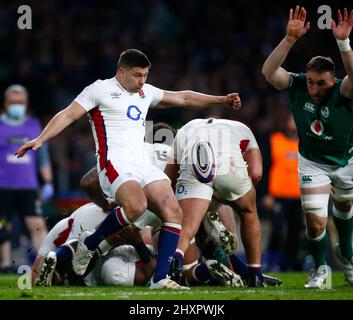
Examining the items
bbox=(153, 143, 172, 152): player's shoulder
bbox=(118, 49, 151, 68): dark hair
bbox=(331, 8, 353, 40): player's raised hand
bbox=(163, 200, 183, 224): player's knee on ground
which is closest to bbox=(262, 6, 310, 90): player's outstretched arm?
bbox=(331, 8, 353, 40): player's raised hand

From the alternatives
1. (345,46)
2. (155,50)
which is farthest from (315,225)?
(155,50)

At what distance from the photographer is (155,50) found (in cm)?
1789

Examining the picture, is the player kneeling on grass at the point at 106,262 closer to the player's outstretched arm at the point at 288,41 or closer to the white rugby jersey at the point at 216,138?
the white rugby jersey at the point at 216,138

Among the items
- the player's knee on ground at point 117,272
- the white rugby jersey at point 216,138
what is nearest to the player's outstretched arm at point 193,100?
the white rugby jersey at point 216,138

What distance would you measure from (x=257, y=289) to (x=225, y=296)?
0.80 metres

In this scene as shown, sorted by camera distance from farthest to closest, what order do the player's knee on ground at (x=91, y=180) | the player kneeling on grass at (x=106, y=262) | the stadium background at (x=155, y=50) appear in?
the stadium background at (x=155, y=50) → the player's knee on ground at (x=91, y=180) → the player kneeling on grass at (x=106, y=262)

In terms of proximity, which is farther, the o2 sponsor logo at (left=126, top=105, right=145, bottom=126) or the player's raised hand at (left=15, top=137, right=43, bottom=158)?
the o2 sponsor logo at (left=126, top=105, right=145, bottom=126)

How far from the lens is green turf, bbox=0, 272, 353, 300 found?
757 cm

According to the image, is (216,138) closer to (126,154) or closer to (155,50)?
(126,154)

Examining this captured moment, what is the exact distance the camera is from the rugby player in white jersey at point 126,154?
27.3 feet

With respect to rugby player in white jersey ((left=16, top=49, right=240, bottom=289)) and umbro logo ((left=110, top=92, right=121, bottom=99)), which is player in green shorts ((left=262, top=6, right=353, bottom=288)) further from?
umbro logo ((left=110, top=92, right=121, bottom=99))

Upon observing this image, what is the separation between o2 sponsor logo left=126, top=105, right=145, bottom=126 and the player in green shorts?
109 cm

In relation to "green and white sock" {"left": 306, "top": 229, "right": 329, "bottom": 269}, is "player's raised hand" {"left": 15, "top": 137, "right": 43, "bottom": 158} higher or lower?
higher

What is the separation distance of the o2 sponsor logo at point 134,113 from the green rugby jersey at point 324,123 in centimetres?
128
